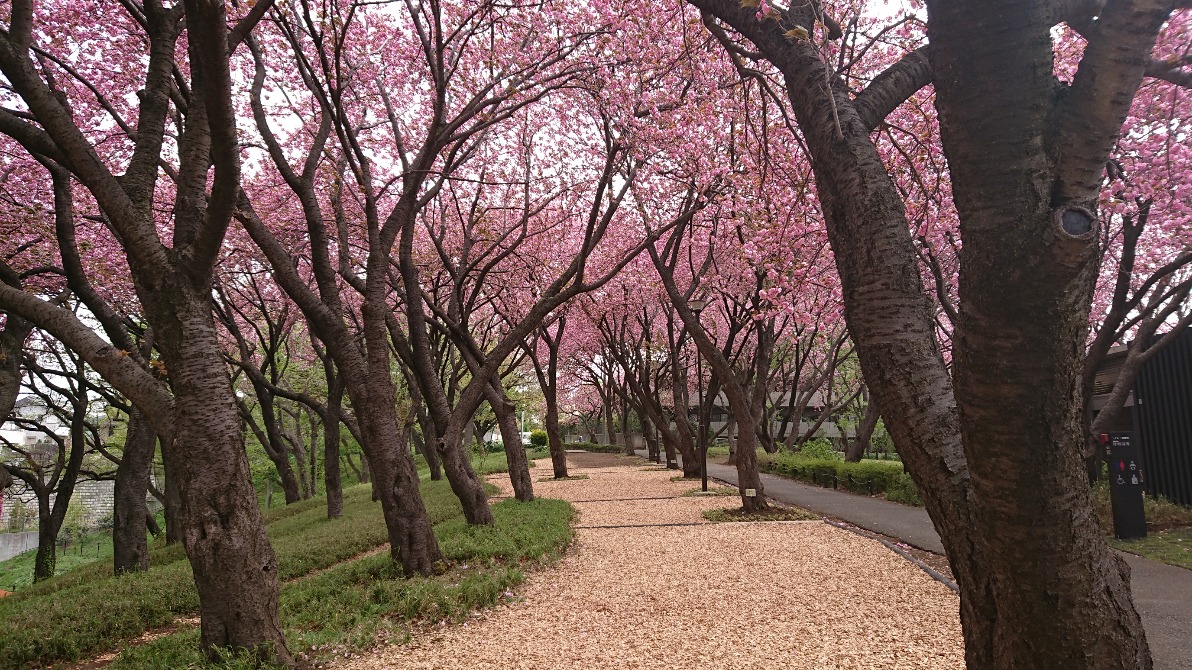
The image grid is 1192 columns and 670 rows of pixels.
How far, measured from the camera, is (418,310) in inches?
338

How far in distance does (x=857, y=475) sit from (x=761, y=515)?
445 centimetres

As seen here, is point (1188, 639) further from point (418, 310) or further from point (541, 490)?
point (541, 490)

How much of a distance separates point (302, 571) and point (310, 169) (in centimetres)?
470

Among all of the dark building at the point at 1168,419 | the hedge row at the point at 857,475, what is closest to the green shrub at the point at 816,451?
the hedge row at the point at 857,475

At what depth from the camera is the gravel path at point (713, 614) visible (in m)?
4.18

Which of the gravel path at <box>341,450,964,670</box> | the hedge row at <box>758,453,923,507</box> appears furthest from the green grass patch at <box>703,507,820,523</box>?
the hedge row at <box>758,453,923,507</box>

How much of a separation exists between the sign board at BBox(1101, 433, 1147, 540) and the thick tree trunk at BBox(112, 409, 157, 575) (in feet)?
39.8

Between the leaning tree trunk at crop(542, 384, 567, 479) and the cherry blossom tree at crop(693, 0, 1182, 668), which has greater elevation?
the cherry blossom tree at crop(693, 0, 1182, 668)

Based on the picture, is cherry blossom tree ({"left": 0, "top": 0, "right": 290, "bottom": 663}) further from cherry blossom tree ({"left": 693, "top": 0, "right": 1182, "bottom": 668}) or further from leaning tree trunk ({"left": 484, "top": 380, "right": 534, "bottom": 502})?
leaning tree trunk ({"left": 484, "top": 380, "right": 534, "bottom": 502})

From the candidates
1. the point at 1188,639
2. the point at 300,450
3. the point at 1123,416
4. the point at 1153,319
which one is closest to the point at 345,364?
the point at 1188,639

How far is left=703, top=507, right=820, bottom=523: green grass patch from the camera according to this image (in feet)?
32.1

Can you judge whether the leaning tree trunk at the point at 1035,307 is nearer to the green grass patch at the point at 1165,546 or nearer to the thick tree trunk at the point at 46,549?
the green grass patch at the point at 1165,546

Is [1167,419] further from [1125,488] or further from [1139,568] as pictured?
[1139,568]

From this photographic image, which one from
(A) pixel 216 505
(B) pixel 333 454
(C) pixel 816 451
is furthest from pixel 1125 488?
(B) pixel 333 454
